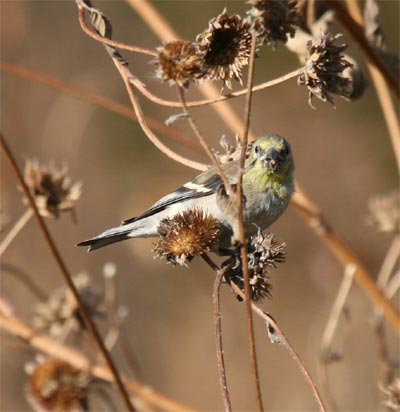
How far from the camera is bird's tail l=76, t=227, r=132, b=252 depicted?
3.13 meters

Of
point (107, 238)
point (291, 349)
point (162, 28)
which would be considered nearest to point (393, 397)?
point (291, 349)

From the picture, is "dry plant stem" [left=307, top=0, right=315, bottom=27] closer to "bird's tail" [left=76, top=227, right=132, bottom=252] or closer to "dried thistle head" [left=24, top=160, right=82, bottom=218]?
"dried thistle head" [left=24, top=160, right=82, bottom=218]

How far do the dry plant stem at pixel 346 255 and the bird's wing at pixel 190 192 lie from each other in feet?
1.26

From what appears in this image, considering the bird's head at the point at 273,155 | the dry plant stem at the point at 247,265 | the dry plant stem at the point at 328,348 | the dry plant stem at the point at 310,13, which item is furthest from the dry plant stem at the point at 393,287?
the dry plant stem at the point at 247,265

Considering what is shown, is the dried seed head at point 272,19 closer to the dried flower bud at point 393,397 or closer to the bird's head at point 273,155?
the bird's head at point 273,155

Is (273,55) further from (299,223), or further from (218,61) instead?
(218,61)

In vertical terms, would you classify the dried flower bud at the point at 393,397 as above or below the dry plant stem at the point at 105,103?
below

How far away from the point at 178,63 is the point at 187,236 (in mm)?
443

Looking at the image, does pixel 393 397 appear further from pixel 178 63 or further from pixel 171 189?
pixel 171 189

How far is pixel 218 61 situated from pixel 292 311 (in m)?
7.36

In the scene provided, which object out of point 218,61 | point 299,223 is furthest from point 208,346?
point 218,61

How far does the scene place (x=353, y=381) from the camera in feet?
14.6

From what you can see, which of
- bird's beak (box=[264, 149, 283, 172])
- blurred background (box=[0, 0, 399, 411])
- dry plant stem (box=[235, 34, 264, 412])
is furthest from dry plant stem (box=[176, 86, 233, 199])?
blurred background (box=[0, 0, 399, 411])

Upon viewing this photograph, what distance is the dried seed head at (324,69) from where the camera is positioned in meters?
1.90
